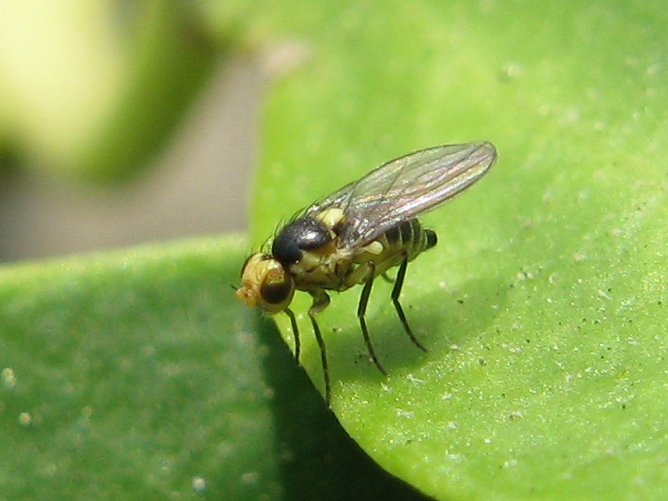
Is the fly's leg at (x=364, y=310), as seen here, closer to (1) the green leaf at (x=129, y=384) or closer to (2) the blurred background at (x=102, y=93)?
(1) the green leaf at (x=129, y=384)

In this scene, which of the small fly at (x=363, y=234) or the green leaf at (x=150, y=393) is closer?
the green leaf at (x=150, y=393)

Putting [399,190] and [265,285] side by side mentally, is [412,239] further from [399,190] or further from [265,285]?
[265,285]

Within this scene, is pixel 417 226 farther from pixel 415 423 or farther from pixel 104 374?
pixel 104 374

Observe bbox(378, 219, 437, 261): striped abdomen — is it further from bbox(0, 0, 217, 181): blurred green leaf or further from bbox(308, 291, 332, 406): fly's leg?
bbox(0, 0, 217, 181): blurred green leaf

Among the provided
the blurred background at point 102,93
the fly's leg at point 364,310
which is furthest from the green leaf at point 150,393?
the blurred background at point 102,93

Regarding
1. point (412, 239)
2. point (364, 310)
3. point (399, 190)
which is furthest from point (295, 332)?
point (399, 190)

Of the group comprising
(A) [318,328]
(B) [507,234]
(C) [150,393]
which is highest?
(B) [507,234]
